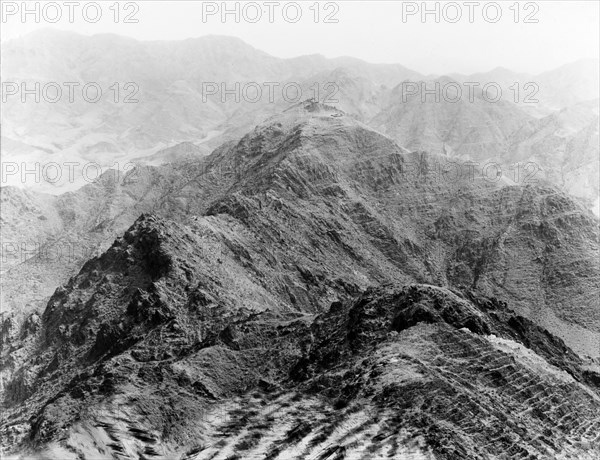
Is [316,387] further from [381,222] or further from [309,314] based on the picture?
[381,222]

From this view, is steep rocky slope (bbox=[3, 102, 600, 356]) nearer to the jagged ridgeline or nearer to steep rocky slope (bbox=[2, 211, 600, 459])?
the jagged ridgeline

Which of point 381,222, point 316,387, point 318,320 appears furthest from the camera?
point 381,222

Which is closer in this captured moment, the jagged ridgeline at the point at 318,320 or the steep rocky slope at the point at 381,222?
the jagged ridgeline at the point at 318,320

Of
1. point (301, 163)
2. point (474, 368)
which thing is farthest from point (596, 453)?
point (301, 163)

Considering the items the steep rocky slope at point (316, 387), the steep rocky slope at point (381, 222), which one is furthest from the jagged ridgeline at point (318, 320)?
the steep rocky slope at point (381, 222)

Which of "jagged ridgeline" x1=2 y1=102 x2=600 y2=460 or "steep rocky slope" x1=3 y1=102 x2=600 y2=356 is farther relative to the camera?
"steep rocky slope" x1=3 y1=102 x2=600 y2=356

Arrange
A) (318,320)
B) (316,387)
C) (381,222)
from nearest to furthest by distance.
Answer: (316,387)
(318,320)
(381,222)

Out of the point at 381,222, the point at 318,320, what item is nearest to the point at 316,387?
the point at 318,320

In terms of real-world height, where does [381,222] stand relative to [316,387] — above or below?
below

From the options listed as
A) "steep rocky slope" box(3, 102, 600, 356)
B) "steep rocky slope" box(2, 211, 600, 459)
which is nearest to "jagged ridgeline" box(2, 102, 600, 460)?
"steep rocky slope" box(2, 211, 600, 459)

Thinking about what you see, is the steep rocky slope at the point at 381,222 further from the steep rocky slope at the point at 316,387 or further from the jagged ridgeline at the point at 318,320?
the steep rocky slope at the point at 316,387
